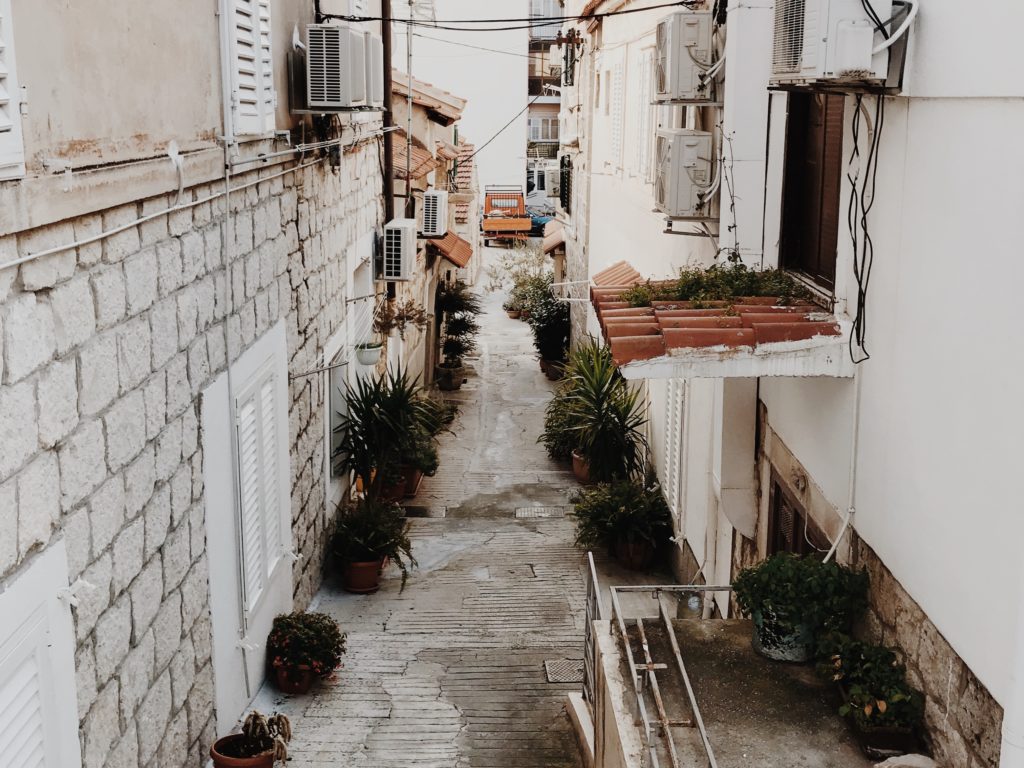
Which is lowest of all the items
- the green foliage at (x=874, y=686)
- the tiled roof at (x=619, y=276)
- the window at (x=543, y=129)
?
the green foliage at (x=874, y=686)

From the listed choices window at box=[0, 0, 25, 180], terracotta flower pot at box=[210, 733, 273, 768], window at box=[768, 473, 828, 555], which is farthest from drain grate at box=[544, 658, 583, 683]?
window at box=[0, 0, 25, 180]

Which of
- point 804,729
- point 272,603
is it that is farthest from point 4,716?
point 272,603

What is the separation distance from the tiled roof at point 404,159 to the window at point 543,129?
132ft

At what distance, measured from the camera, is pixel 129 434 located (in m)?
5.30

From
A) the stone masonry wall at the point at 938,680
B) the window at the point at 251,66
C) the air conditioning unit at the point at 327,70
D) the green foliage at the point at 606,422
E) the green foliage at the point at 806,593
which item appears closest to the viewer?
the stone masonry wall at the point at 938,680

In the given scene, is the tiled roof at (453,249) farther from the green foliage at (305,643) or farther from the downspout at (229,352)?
the downspout at (229,352)

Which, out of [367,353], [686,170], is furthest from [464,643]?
[686,170]

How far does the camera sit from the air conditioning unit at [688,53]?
928 centimetres

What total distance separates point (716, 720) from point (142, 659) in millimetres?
2835

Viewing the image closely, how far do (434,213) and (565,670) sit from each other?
34.4 ft

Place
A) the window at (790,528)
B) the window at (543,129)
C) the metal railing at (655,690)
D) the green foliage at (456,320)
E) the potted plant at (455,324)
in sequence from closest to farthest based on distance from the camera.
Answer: the metal railing at (655,690), the window at (790,528), the potted plant at (455,324), the green foliage at (456,320), the window at (543,129)

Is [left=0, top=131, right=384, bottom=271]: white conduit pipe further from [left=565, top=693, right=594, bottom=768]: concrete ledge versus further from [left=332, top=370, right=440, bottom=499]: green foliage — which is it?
[left=565, top=693, right=594, bottom=768]: concrete ledge

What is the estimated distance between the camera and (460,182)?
32.2 m

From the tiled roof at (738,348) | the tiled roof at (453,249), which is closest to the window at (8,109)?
the tiled roof at (738,348)
